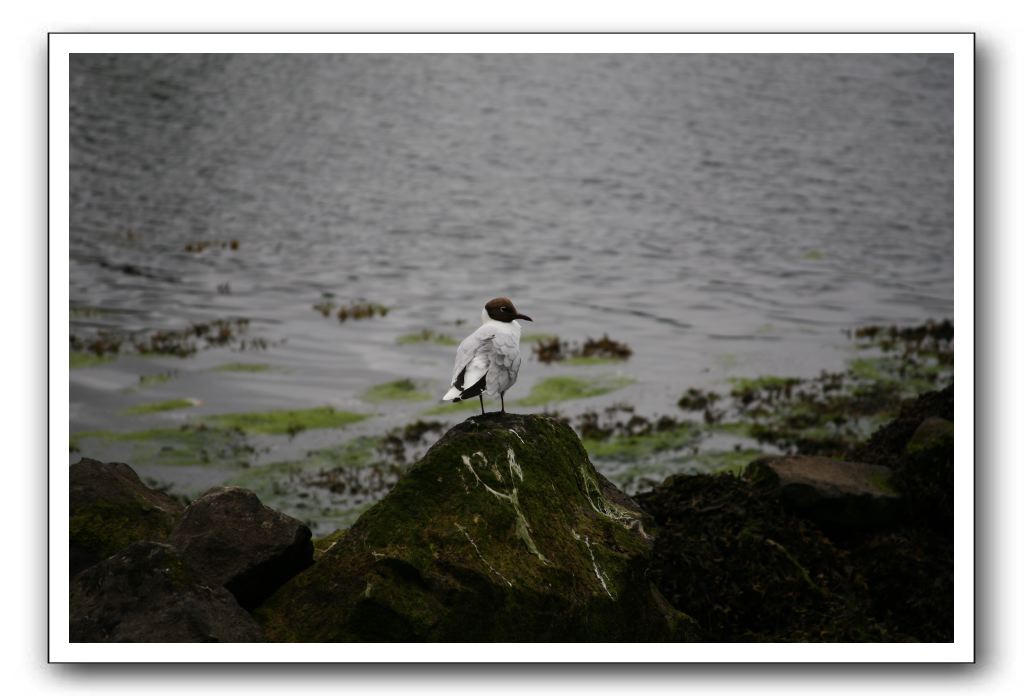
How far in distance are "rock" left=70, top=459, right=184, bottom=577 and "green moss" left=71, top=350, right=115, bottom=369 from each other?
31.1 feet

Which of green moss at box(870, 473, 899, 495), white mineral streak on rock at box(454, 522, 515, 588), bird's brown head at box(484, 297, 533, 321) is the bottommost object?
white mineral streak on rock at box(454, 522, 515, 588)

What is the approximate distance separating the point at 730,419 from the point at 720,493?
21.2 feet

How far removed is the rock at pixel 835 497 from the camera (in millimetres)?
9695

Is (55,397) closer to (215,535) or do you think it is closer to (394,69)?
(215,535)

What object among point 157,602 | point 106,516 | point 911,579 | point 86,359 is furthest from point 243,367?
point 911,579

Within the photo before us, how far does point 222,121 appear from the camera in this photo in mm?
33438

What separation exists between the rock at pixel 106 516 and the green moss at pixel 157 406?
715 cm

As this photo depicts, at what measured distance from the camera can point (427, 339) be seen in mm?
20203

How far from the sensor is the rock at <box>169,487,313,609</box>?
773 cm

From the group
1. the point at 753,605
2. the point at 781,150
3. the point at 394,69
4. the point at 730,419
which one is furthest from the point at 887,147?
the point at 753,605

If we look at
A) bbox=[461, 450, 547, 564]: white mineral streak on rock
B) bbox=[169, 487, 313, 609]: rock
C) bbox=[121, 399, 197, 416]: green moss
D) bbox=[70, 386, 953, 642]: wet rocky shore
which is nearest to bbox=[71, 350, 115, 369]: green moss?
bbox=[121, 399, 197, 416]: green moss

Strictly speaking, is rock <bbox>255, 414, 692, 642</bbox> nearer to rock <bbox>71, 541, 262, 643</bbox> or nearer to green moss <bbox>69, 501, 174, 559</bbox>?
rock <bbox>71, 541, 262, 643</bbox>

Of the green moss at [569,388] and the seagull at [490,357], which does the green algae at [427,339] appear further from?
the seagull at [490,357]

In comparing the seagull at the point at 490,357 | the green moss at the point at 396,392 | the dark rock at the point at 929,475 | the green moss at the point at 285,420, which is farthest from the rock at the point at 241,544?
the green moss at the point at 396,392
